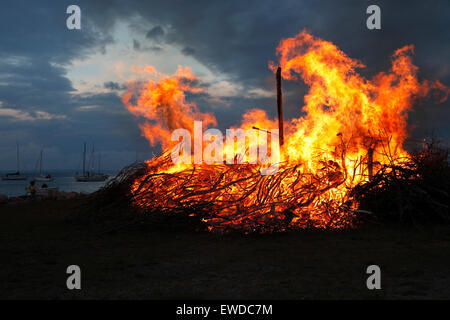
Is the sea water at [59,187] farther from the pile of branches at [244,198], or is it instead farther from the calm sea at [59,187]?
the pile of branches at [244,198]

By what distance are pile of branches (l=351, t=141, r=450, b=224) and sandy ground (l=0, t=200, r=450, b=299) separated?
2.70 ft

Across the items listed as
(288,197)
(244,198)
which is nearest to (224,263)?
(244,198)

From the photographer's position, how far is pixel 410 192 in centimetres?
1122

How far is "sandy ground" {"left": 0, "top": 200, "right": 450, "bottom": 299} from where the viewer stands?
17.1 ft

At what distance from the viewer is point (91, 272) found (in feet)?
20.8

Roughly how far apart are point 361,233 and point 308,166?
2580 millimetres

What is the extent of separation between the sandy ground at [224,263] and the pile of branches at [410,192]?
2.70 feet

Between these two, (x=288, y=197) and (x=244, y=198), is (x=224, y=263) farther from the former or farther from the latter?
(x=288, y=197)

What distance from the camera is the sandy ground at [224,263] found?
206 inches

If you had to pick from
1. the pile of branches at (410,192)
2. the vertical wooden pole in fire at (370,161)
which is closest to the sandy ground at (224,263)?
the pile of branches at (410,192)

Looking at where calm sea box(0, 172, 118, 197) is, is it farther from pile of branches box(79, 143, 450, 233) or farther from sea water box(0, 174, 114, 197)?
pile of branches box(79, 143, 450, 233)
